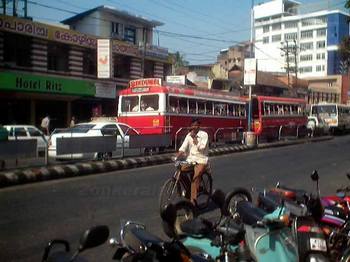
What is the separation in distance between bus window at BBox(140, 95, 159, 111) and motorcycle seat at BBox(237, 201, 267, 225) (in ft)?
54.8

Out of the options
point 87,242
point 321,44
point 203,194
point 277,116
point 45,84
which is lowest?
point 203,194

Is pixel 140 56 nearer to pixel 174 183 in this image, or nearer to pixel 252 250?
pixel 174 183

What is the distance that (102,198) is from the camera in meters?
10.0

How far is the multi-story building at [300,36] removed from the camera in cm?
11338

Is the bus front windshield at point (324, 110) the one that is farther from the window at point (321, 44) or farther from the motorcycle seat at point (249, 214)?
the window at point (321, 44)

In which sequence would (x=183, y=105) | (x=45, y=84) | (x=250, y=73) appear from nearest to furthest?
1. (x=183, y=105)
2. (x=250, y=73)
3. (x=45, y=84)

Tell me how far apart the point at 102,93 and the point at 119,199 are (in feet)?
77.8

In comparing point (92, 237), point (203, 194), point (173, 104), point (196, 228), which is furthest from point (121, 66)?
point (92, 237)

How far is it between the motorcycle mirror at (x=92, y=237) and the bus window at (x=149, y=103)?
18.2m

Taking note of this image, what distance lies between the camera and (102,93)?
33031 mm

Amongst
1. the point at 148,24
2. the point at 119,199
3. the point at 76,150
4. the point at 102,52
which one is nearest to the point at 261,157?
the point at 76,150

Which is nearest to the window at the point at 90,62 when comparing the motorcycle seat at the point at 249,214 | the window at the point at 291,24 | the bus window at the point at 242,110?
the bus window at the point at 242,110

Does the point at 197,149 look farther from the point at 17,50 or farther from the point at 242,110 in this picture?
the point at 17,50

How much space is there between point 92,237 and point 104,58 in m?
29.7
